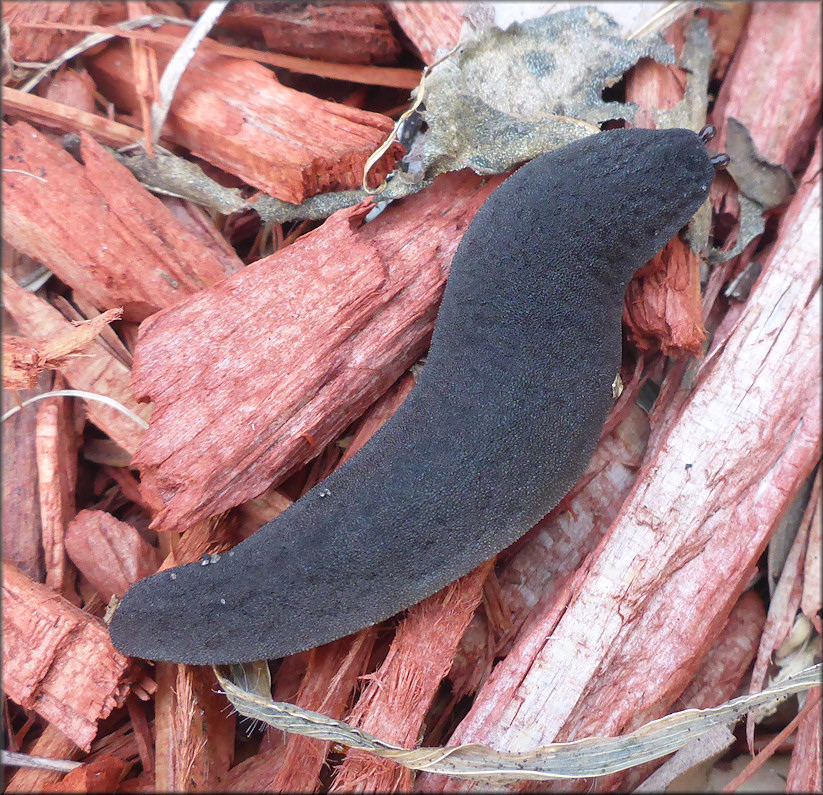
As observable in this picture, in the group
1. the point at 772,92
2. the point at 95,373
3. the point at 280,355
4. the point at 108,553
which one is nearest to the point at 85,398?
the point at 95,373

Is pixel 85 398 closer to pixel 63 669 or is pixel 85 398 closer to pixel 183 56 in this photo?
pixel 63 669

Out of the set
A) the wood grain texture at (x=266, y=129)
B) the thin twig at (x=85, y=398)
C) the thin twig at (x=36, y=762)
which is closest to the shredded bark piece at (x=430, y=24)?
the wood grain texture at (x=266, y=129)

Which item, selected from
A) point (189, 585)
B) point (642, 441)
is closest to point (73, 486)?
point (189, 585)

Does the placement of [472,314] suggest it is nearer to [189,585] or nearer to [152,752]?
[189,585]

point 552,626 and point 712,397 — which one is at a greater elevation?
point 712,397

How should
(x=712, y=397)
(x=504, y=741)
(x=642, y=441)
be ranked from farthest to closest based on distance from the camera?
(x=642, y=441) < (x=712, y=397) < (x=504, y=741)


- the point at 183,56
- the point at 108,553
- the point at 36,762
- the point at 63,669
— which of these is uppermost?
the point at 183,56

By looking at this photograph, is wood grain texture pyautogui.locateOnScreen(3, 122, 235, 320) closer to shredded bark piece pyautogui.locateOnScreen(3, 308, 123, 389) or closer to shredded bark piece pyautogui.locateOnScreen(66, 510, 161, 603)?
shredded bark piece pyautogui.locateOnScreen(3, 308, 123, 389)
